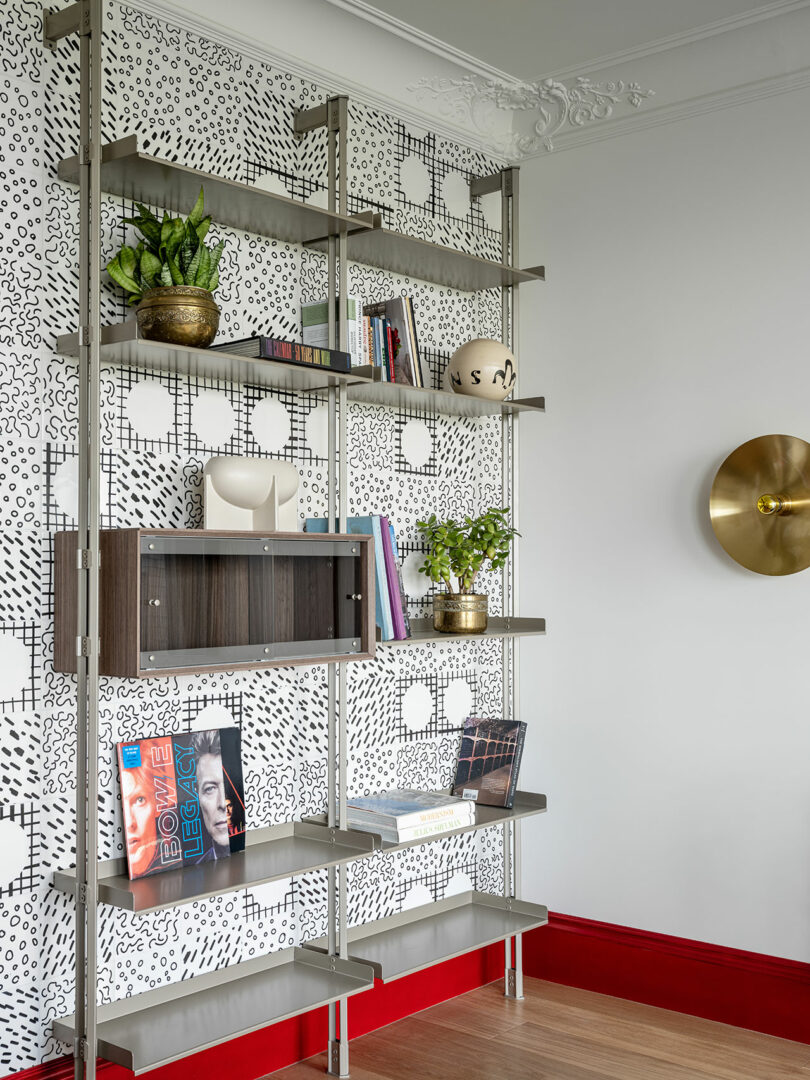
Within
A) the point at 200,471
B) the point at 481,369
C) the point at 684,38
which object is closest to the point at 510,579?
the point at 481,369

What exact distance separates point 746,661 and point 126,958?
1.81 m

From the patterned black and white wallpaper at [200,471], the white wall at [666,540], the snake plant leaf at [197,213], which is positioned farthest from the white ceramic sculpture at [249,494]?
the white wall at [666,540]

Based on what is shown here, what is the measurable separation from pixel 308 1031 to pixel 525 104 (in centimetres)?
283

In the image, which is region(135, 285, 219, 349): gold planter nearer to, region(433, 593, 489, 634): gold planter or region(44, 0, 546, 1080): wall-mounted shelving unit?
region(44, 0, 546, 1080): wall-mounted shelving unit

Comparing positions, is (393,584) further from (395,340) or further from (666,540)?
(666,540)

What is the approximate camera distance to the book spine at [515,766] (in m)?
3.21

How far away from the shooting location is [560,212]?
3.46m

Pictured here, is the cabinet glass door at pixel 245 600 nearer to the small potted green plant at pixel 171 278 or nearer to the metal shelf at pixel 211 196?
the small potted green plant at pixel 171 278

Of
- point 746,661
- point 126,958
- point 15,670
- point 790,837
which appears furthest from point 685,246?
point 126,958

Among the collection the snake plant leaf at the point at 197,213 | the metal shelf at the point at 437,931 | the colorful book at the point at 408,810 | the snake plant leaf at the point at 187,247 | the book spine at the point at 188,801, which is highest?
the snake plant leaf at the point at 197,213

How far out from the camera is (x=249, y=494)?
2.45 m

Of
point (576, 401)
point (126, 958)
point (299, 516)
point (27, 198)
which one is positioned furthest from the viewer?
point (576, 401)

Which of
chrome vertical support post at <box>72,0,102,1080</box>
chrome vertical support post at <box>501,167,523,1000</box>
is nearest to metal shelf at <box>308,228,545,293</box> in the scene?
chrome vertical support post at <box>501,167,523,1000</box>

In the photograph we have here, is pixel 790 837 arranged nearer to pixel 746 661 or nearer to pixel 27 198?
pixel 746 661
